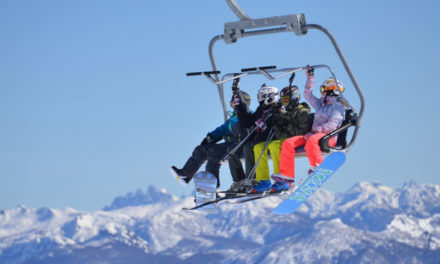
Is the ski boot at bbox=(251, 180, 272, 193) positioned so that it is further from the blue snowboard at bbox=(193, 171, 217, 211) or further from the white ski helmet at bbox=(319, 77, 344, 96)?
the white ski helmet at bbox=(319, 77, 344, 96)

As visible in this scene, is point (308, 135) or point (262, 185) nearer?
point (308, 135)

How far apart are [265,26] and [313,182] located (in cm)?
319

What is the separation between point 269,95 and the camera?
620 inches

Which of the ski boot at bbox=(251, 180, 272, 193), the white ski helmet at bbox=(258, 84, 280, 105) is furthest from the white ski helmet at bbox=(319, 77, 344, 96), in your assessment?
the ski boot at bbox=(251, 180, 272, 193)

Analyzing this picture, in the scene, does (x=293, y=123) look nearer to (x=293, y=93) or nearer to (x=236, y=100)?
(x=293, y=93)

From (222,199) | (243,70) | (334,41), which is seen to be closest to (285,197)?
(222,199)

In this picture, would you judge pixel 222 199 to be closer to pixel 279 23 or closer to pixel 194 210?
pixel 194 210

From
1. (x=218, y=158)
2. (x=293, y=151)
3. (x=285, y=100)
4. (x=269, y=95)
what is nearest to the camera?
(x=293, y=151)

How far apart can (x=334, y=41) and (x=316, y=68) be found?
61.8 inches

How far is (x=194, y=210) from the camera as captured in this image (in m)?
15.7

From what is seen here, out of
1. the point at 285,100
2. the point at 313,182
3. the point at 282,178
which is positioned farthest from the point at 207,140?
the point at 313,182

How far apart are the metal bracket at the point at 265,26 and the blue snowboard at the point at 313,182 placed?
2.53m

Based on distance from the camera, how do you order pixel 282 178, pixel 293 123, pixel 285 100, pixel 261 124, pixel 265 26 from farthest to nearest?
pixel 261 124 < pixel 285 100 < pixel 293 123 < pixel 282 178 < pixel 265 26

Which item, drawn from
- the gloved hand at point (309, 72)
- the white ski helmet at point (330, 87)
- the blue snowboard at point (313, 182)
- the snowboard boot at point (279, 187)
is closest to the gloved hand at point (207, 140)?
the snowboard boot at point (279, 187)
